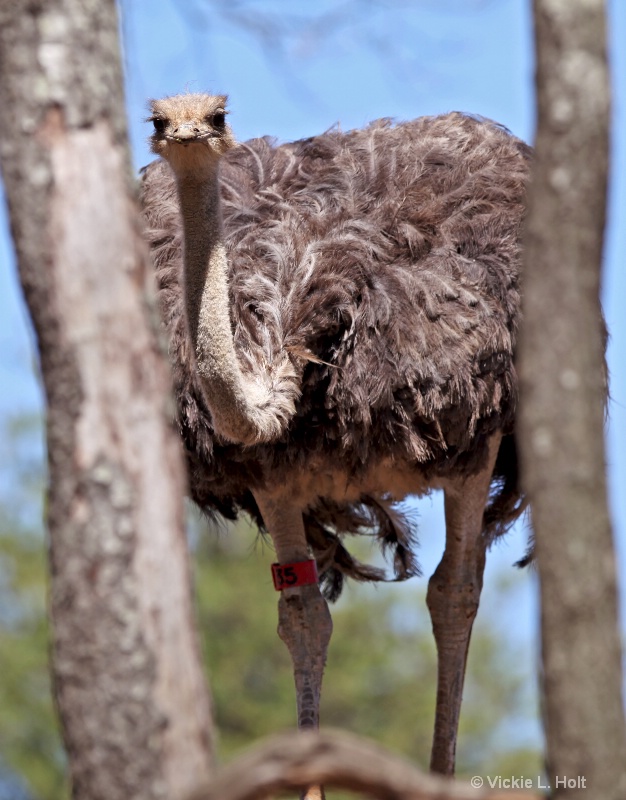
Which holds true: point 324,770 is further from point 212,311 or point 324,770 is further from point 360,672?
point 360,672

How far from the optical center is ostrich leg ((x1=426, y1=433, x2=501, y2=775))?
24.5 feet

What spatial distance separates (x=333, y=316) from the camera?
21.2 ft

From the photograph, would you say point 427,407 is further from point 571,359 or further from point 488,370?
point 571,359

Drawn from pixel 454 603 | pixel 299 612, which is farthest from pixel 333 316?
pixel 454 603

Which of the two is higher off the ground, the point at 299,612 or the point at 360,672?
the point at 299,612

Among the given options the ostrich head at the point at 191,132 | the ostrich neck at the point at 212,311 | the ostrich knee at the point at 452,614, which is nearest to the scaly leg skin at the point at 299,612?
the ostrich knee at the point at 452,614

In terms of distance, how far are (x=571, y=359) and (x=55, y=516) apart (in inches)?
47.3

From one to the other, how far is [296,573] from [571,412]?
4383 millimetres

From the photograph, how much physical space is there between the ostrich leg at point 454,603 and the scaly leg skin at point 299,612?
24.4 inches

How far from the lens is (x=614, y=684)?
330 cm

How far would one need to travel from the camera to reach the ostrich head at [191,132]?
5.88 m

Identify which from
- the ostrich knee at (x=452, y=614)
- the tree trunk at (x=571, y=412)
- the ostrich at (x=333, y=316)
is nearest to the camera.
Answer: the tree trunk at (x=571, y=412)

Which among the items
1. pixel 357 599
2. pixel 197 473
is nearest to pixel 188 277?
pixel 197 473

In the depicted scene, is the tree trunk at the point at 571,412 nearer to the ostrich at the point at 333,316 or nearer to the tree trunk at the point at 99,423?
the tree trunk at the point at 99,423
